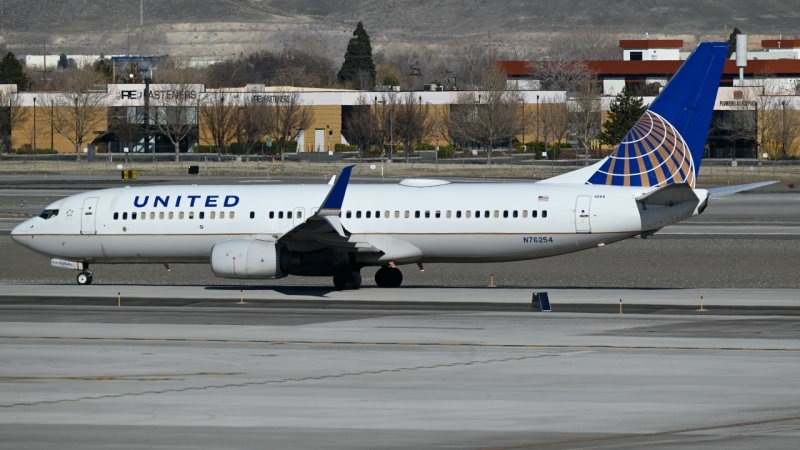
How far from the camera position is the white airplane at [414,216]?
33.9 metres

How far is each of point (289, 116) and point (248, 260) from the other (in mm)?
104063

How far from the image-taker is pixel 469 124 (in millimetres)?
131000

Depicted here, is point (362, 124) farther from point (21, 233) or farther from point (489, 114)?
point (21, 233)

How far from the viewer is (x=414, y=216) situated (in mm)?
35281

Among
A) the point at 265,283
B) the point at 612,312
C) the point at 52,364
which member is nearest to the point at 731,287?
the point at 612,312

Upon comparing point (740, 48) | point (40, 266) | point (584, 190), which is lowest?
point (40, 266)

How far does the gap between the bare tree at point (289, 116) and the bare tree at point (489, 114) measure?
56.1 ft

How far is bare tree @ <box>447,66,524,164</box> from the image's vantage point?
12550 centimetres

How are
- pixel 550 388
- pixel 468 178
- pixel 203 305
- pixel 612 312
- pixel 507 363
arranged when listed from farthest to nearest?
pixel 468 178 → pixel 203 305 → pixel 612 312 → pixel 507 363 → pixel 550 388

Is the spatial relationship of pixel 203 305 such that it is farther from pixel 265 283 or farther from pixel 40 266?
pixel 40 266

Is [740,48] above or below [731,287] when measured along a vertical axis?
above

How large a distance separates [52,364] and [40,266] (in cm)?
2361

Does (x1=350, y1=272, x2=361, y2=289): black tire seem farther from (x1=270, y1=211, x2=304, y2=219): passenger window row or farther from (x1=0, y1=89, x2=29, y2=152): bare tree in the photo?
(x1=0, y1=89, x2=29, y2=152): bare tree

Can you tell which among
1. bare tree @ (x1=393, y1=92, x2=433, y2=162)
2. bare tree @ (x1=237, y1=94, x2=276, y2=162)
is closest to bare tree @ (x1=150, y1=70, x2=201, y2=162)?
bare tree @ (x1=237, y1=94, x2=276, y2=162)
